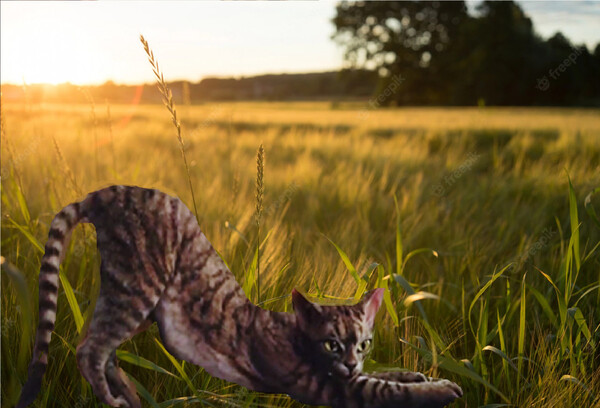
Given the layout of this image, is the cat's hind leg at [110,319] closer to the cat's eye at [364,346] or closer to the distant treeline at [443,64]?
the cat's eye at [364,346]

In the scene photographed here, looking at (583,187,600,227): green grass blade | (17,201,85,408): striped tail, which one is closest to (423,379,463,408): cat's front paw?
(17,201,85,408): striped tail

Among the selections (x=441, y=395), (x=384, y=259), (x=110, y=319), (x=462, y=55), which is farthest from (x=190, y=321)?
(x=462, y=55)

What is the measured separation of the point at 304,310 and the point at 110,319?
24cm

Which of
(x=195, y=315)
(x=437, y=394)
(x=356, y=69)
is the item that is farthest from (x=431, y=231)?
(x=356, y=69)

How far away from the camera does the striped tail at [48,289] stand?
22.1 inches

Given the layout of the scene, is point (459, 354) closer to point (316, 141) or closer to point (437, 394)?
point (437, 394)

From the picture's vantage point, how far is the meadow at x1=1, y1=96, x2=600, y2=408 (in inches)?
36.6

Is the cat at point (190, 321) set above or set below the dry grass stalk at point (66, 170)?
below

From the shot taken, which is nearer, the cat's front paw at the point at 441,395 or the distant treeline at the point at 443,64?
the cat's front paw at the point at 441,395

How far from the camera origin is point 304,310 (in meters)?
0.58

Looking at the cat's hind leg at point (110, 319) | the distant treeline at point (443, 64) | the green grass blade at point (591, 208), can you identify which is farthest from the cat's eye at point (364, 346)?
the distant treeline at point (443, 64)

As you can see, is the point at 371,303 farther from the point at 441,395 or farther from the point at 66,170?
the point at 66,170

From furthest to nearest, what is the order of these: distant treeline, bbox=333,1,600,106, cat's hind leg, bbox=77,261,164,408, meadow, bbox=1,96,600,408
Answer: distant treeline, bbox=333,1,600,106 → meadow, bbox=1,96,600,408 → cat's hind leg, bbox=77,261,164,408

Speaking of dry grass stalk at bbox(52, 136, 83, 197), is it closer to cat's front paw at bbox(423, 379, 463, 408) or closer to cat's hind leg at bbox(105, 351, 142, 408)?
cat's hind leg at bbox(105, 351, 142, 408)
